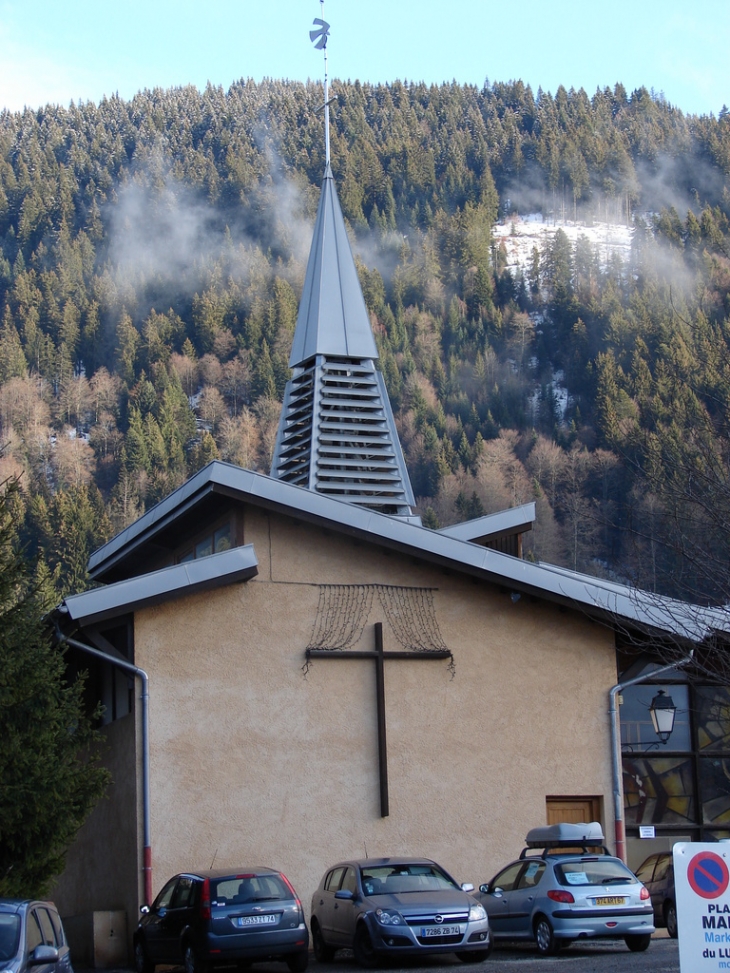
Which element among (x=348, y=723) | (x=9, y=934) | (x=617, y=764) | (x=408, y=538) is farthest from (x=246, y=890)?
(x=617, y=764)

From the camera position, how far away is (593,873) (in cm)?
1733

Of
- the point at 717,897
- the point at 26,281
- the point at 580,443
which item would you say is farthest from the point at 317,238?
the point at 26,281

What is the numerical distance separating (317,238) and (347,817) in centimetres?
1733

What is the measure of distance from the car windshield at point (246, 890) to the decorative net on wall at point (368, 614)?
4986 mm

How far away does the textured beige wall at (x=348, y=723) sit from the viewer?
20062mm

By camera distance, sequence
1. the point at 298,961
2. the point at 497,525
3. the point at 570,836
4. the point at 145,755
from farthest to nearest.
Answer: the point at 497,525, the point at 145,755, the point at 570,836, the point at 298,961

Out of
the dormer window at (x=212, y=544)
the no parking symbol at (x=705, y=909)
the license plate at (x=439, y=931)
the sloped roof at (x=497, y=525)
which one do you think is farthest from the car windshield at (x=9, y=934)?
the sloped roof at (x=497, y=525)

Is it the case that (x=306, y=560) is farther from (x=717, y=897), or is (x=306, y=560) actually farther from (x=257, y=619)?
(x=717, y=897)

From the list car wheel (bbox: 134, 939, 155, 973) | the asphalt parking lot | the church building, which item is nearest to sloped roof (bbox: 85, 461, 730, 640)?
the church building

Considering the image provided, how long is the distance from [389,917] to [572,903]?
246cm

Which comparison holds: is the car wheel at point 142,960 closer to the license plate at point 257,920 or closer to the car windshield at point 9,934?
the license plate at point 257,920

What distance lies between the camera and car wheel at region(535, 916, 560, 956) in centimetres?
1702

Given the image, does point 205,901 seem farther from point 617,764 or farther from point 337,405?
point 337,405

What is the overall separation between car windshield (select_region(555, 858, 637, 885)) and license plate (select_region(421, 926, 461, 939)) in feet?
6.20
